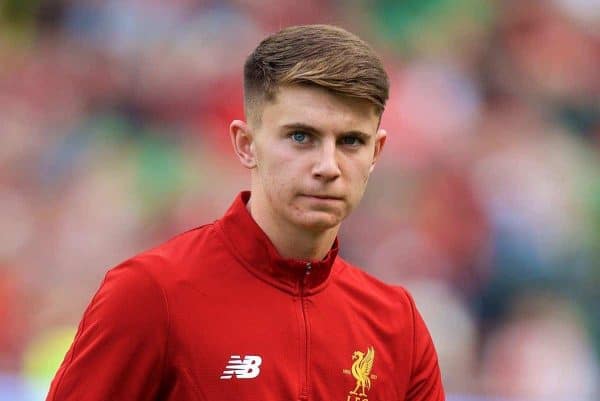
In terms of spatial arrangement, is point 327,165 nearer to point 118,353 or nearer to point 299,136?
point 299,136

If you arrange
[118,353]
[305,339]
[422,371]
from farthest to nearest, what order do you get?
1. [422,371]
2. [305,339]
3. [118,353]

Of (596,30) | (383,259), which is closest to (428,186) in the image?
(383,259)

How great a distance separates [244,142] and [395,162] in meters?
3.42

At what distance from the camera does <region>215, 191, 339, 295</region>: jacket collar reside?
237cm

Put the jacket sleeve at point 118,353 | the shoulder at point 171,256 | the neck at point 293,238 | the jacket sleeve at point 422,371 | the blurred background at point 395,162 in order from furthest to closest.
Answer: the blurred background at point 395,162 → the jacket sleeve at point 422,371 → the neck at point 293,238 → the shoulder at point 171,256 → the jacket sleeve at point 118,353

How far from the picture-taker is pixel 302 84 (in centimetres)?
228

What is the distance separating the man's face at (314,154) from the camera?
7.36ft

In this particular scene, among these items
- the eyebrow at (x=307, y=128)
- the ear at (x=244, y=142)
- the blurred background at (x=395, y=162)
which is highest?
the eyebrow at (x=307, y=128)

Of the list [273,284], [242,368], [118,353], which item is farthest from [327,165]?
[118,353]

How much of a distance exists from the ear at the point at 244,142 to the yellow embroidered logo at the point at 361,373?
1.62 feet

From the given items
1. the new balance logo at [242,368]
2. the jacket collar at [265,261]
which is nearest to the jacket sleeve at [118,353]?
the new balance logo at [242,368]

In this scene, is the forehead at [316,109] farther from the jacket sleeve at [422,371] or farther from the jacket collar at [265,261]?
the jacket sleeve at [422,371]

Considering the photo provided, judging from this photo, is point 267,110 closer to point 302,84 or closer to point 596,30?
point 302,84

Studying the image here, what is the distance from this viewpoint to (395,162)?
5781 millimetres
